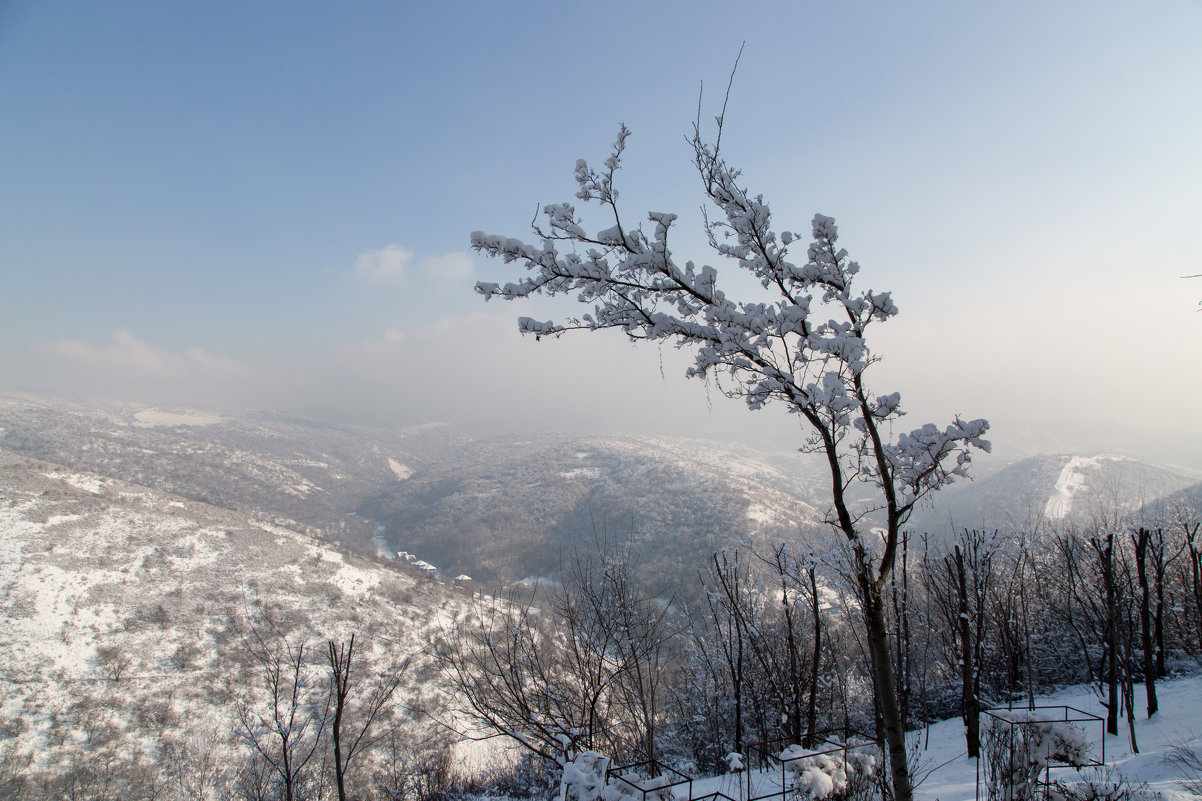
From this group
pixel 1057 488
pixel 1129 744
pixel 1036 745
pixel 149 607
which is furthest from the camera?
pixel 1057 488

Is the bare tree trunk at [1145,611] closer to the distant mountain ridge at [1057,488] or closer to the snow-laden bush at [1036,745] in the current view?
the snow-laden bush at [1036,745]

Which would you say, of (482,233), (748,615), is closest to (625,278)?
(482,233)

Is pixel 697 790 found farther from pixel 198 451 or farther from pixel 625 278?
pixel 198 451

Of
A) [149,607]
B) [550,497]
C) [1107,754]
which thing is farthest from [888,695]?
[550,497]

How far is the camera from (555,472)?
169m

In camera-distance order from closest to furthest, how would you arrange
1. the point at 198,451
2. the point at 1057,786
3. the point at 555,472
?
the point at 1057,786 < the point at 555,472 < the point at 198,451

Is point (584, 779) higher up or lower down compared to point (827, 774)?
higher up

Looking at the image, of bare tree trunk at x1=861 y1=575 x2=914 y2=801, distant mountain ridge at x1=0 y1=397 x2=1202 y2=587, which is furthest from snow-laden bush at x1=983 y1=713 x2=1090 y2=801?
distant mountain ridge at x1=0 y1=397 x2=1202 y2=587

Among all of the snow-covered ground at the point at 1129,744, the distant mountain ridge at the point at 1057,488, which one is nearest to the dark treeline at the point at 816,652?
the snow-covered ground at the point at 1129,744

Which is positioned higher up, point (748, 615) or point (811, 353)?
point (811, 353)

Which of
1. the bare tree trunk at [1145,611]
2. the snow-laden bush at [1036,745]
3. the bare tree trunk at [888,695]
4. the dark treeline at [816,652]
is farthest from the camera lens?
the bare tree trunk at [1145,611]

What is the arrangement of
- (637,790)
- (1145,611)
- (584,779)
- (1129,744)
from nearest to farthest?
(584,779)
(637,790)
(1129,744)
(1145,611)

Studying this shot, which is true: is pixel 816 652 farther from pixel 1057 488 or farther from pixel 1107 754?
pixel 1057 488

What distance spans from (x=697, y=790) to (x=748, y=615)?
20.7ft
